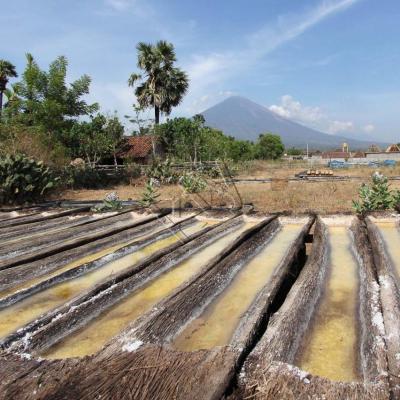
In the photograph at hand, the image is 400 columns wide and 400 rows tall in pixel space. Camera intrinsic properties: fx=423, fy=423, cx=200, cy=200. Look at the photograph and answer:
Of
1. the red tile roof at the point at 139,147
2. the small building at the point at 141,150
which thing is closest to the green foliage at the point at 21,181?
the small building at the point at 141,150

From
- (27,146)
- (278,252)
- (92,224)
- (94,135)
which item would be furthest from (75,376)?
(94,135)

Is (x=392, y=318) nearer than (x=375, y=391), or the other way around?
(x=375, y=391)

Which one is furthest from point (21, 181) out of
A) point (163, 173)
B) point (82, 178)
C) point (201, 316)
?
point (163, 173)

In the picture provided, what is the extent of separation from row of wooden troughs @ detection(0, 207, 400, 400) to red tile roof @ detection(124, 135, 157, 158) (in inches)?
1000

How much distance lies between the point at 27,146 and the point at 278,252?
1486cm

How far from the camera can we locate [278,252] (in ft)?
14.9

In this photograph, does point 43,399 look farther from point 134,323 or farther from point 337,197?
point 337,197

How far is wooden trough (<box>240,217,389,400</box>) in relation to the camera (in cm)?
180

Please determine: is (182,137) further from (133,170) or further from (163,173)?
(163,173)

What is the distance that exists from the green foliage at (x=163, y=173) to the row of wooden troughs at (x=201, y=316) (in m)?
15.6

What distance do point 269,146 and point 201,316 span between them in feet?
194

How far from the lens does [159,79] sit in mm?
28234

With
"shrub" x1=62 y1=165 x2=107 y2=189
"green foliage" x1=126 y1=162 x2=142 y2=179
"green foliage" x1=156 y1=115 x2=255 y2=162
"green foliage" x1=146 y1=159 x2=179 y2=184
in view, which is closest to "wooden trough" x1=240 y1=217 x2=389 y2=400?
"green foliage" x1=146 y1=159 x2=179 y2=184

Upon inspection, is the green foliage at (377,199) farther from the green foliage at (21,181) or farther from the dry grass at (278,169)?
the dry grass at (278,169)
